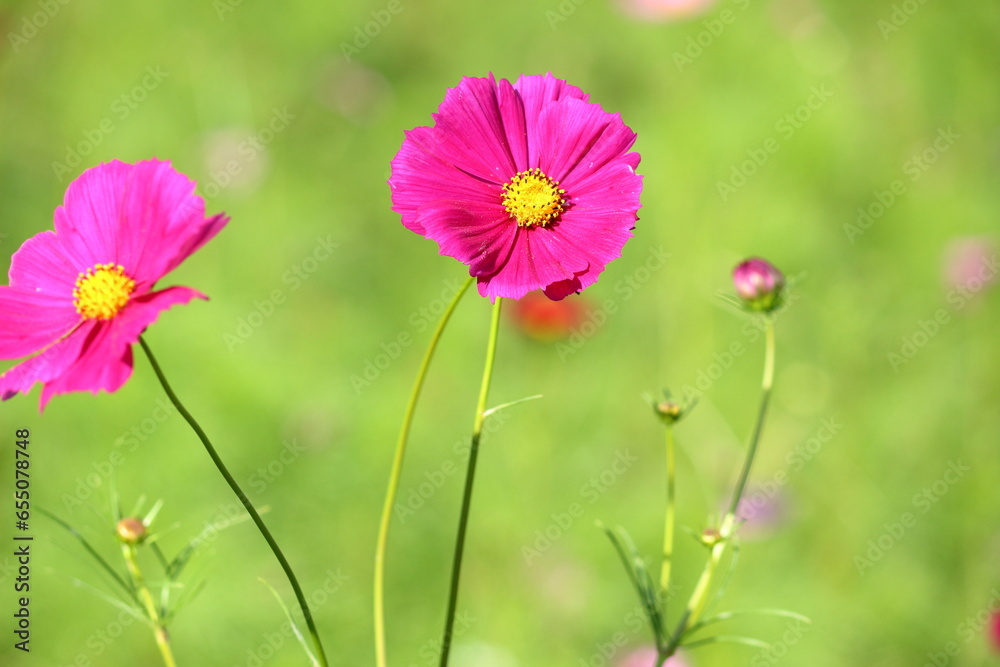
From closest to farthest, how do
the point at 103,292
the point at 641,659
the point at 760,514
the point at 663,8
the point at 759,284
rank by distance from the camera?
the point at 103,292
the point at 759,284
the point at 641,659
the point at 760,514
the point at 663,8

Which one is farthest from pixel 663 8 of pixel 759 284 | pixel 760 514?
pixel 759 284

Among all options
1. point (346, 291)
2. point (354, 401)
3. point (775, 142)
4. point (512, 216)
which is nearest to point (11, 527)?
point (354, 401)

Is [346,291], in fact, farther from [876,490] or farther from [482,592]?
[876,490]

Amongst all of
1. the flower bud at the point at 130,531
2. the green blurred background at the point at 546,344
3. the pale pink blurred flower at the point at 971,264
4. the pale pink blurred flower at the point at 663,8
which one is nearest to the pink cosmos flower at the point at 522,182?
the flower bud at the point at 130,531

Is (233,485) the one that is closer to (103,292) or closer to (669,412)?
(103,292)

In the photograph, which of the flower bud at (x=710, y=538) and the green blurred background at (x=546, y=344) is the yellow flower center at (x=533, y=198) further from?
the green blurred background at (x=546, y=344)

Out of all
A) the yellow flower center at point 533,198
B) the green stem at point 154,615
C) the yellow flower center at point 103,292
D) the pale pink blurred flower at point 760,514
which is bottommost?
the green stem at point 154,615

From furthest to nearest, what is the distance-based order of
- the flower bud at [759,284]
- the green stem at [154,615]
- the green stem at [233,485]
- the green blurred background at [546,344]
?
the green blurred background at [546,344] < the flower bud at [759,284] < the green stem at [154,615] < the green stem at [233,485]
